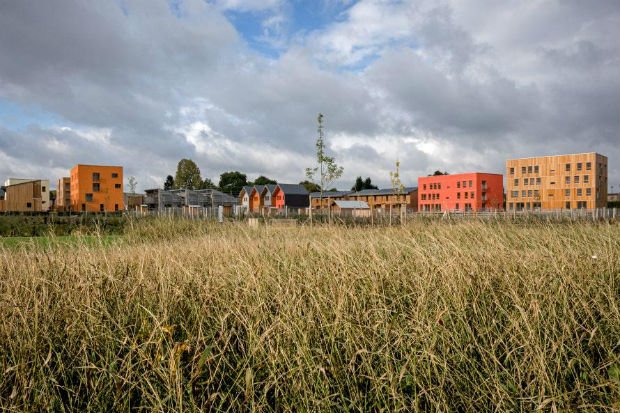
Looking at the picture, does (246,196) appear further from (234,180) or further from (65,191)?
(234,180)

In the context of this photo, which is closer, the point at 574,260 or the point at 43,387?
the point at 43,387

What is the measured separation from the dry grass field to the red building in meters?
53.5

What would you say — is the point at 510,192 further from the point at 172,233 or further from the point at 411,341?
the point at 411,341

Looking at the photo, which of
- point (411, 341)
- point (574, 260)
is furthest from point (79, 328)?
point (574, 260)

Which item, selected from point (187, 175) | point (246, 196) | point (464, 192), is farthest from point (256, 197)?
point (464, 192)

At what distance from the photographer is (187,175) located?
253 ft

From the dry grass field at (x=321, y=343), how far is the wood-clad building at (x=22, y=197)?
171 feet

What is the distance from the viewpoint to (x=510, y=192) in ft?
191

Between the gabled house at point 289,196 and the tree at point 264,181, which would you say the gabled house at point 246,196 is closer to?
A: the gabled house at point 289,196

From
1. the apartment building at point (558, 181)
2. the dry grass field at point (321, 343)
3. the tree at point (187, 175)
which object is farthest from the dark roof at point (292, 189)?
the dry grass field at point (321, 343)

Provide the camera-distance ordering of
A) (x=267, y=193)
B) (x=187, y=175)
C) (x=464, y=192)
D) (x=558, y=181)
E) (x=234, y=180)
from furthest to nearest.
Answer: (x=234, y=180), (x=187, y=175), (x=267, y=193), (x=464, y=192), (x=558, y=181)

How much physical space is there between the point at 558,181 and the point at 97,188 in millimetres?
60460

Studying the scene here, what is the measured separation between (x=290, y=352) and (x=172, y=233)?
9701 millimetres

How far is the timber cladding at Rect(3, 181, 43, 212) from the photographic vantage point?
46.1 metres
